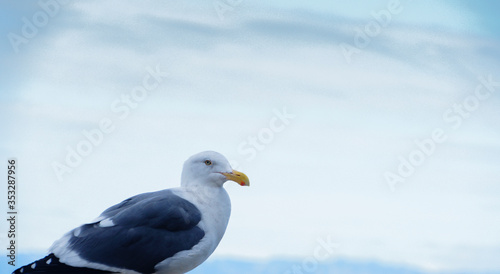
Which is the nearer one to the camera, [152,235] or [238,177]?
[152,235]

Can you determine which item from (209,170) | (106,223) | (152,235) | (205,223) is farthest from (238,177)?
(106,223)

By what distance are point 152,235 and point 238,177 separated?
0.81 metres

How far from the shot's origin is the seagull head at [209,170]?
7.16 metres

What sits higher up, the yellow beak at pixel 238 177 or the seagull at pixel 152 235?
the yellow beak at pixel 238 177

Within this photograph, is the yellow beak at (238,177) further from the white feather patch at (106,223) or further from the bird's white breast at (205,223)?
the white feather patch at (106,223)

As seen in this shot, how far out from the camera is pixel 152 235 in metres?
6.77

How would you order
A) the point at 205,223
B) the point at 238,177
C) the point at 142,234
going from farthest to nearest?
1. the point at 238,177
2. the point at 205,223
3. the point at 142,234

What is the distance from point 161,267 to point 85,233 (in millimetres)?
599

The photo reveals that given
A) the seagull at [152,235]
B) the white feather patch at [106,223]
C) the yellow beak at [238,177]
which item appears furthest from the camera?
the yellow beak at [238,177]

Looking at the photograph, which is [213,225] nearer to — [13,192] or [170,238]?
[170,238]

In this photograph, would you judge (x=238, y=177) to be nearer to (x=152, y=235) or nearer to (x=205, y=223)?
(x=205, y=223)

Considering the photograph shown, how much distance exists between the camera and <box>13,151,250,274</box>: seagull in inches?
262

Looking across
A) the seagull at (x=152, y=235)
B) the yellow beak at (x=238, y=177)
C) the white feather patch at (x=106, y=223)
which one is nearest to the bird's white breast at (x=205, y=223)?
the seagull at (x=152, y=235)

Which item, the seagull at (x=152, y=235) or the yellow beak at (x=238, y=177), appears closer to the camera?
the seagull at (x=152, y=235)
